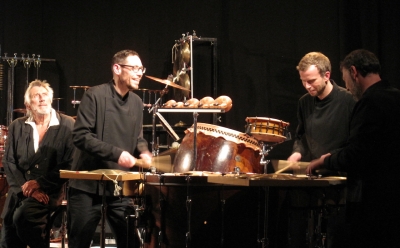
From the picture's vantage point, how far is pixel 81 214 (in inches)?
168

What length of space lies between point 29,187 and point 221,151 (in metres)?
1.64

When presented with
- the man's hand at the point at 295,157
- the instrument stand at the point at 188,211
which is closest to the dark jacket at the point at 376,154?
the instrument stand at the point at 188,211

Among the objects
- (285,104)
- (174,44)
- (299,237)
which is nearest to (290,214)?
(299,237)

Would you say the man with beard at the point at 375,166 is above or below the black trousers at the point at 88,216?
above

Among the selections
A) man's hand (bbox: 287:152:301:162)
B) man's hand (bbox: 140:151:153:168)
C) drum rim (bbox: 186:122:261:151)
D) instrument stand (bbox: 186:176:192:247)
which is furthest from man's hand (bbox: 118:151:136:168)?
man's hand (bbox: 287:152:301:162)

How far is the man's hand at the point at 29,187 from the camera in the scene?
5080mm

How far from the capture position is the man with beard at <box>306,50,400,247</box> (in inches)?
132

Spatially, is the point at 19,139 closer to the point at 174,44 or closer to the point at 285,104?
the point at 174,44

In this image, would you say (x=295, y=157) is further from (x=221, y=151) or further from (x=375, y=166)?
(x=375, y=166)

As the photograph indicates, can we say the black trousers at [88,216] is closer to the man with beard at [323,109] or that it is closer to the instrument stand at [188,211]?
the instrument stand at [188,211]

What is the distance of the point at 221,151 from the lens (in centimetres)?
482

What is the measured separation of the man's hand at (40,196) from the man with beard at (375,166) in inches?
105

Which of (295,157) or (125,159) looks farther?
(295,157)

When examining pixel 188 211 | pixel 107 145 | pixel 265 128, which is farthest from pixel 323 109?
pixel 107 145
